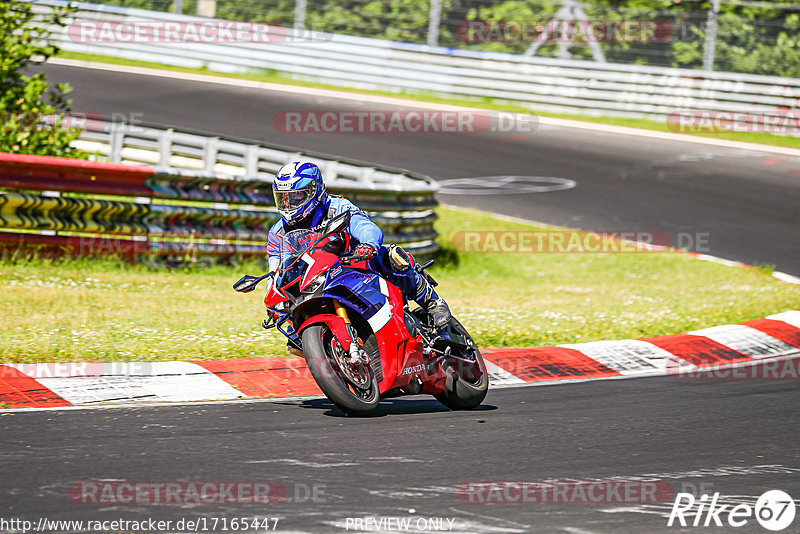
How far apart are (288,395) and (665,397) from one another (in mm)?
2537

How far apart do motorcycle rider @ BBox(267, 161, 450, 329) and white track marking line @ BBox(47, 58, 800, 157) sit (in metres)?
17.8

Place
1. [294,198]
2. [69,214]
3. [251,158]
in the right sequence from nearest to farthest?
[294,198] < [69,214] < [251,158]

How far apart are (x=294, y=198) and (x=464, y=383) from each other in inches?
63.9

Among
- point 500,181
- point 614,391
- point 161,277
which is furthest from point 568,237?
point 614,391

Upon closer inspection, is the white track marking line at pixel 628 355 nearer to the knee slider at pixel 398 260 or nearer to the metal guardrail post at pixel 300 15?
the knee slider at pixel 398 260

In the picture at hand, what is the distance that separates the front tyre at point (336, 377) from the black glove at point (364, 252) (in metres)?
0.45

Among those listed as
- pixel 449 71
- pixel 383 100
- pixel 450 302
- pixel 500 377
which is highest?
pixel 449 71

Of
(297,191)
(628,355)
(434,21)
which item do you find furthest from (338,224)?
(434,21)

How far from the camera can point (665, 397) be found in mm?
7332

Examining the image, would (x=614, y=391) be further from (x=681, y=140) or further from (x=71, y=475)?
(x=681, y=140)

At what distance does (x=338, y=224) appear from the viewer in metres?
6.32

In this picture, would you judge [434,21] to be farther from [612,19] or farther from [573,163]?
[573,163]

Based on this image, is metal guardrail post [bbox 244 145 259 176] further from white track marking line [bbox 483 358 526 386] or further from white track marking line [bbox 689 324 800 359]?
white track marking line [bbox 483 358 526 386]

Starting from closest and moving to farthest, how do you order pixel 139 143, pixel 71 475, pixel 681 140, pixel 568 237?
pixel 71 475 → pixel 568 237 → pixel 139 143 → pixel 681 140
